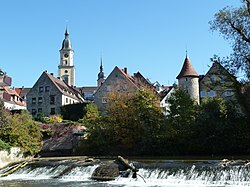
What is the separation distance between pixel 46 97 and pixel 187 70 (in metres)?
25.2

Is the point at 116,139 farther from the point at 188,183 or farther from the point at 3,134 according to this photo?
the point at 188,183

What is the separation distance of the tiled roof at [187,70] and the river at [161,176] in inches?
1258

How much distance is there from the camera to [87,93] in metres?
101

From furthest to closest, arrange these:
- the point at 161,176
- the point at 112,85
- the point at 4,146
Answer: the point at 112,85 → the point at 4,146 → the point at 161,176

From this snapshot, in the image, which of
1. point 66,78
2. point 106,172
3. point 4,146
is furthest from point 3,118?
point 66,78

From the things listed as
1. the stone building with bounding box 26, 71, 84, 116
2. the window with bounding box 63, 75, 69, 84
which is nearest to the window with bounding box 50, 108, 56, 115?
the stone building with bounding box 26, 71, 84, 116

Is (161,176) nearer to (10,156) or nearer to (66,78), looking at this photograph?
(10,156)

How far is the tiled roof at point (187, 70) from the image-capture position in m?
54.0

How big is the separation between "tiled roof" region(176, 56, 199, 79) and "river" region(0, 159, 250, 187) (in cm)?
3195

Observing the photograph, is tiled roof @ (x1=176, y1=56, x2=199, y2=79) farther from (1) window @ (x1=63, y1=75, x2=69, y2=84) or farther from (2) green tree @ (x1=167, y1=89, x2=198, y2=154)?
(1) window @ (x1=63, y1=75, x2=69, y2=84)

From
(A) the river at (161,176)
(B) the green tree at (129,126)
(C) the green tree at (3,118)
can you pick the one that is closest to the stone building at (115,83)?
(B) the green tree at (129,126)

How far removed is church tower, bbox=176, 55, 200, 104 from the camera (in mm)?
53844

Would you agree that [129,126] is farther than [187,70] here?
No

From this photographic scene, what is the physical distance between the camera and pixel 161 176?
69.9 feet
